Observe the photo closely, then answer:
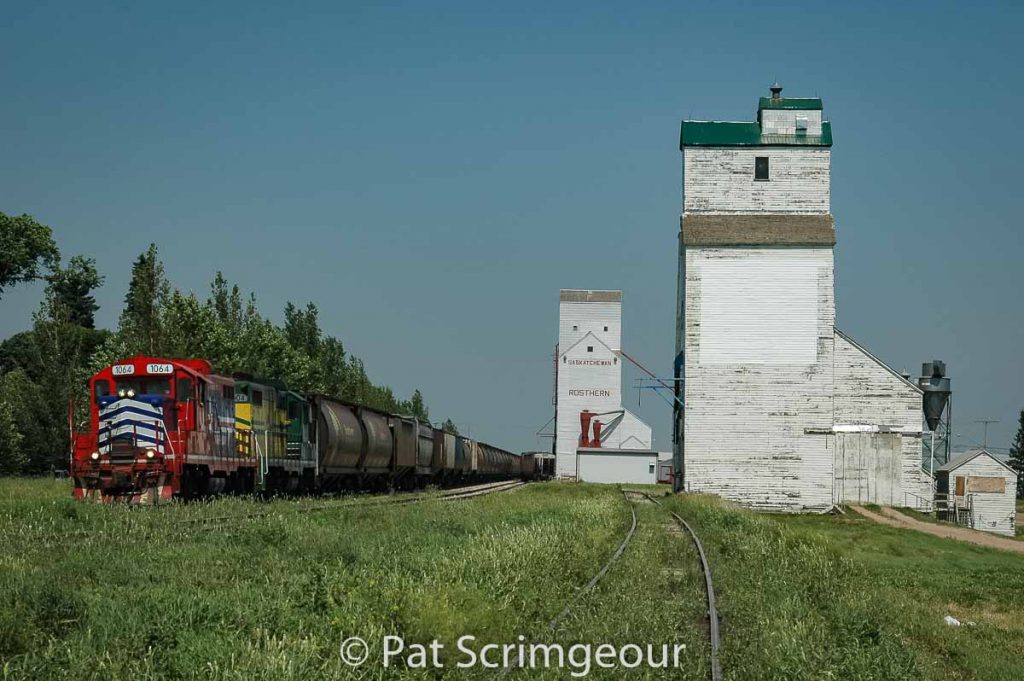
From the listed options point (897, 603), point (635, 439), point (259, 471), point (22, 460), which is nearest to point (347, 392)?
point (635, 439)

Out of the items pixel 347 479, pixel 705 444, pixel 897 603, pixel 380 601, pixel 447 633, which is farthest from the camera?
pixel 705 444

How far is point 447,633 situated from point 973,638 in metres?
7.47

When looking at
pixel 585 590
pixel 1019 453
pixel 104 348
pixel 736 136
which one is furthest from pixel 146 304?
pixel 1019 453

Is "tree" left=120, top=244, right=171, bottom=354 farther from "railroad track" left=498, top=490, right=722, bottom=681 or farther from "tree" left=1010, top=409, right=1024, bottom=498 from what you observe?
"tree" left=1010, top=409, right=1024, bottom=498

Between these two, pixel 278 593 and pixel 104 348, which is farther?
pixel 104 348

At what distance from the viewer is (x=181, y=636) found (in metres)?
9.80

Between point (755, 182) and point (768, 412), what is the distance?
10355 mm

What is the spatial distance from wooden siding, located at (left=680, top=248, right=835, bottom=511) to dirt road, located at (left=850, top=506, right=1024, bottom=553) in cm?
251

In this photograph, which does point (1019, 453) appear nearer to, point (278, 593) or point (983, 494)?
point (983, 494)

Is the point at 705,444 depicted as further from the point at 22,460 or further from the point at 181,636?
the point at 181,636

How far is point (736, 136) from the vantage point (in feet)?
174

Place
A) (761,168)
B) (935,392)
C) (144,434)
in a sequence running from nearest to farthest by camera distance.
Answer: (144,434) < (761,168) < (935,392)

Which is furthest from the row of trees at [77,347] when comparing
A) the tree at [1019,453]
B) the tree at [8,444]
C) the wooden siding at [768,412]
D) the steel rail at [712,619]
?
the tree at [1019,453]

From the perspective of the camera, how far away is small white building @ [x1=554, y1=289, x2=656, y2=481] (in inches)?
4284
